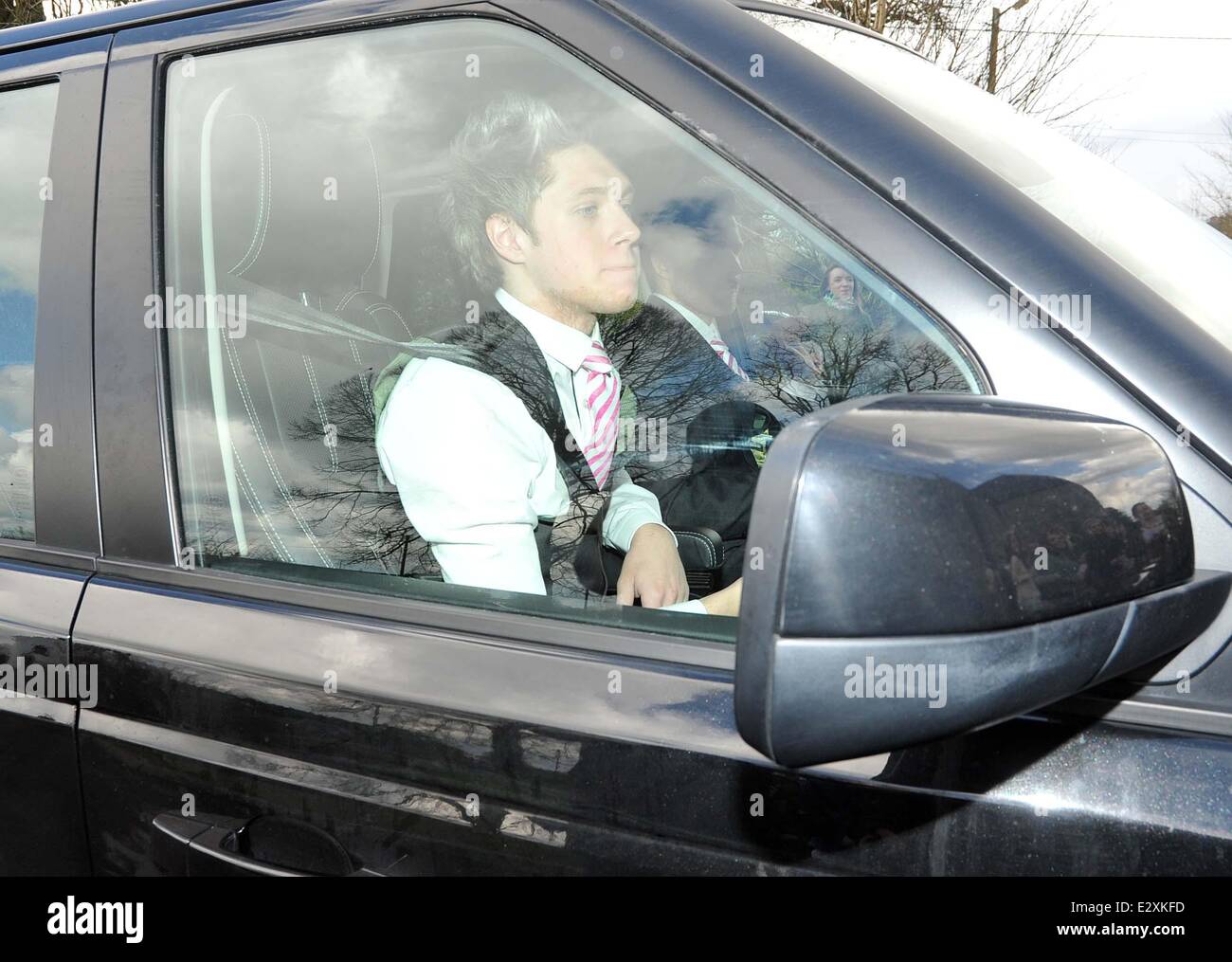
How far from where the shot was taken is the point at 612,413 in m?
1.46

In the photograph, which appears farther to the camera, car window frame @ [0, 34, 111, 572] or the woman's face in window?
car window frame @ [0, 34, 111, 572]

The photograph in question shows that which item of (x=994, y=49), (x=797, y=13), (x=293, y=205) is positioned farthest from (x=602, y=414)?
(x=994, y=49)

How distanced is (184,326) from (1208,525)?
1356mm

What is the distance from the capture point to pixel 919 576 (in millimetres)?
729

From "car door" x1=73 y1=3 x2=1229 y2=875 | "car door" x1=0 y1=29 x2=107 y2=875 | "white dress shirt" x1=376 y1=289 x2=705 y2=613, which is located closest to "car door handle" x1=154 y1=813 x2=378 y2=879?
"car door" x1=73 y1=3 x2=1229 y2=875

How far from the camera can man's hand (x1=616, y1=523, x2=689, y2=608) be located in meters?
1.38

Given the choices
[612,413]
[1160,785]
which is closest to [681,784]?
[1160,785]

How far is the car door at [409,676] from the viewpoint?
1.00m

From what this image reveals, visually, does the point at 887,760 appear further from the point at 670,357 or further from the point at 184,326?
the point at 184,326

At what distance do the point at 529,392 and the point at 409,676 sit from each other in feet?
1.52

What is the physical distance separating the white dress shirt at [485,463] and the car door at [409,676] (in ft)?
0.32

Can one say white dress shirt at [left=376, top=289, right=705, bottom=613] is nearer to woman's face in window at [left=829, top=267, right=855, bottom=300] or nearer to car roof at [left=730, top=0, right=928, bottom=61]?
woman's face in window at [left=829, top=267, right=855, bottom=300]

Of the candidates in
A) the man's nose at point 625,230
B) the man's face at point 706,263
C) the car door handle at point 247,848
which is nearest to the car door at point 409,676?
the car door handle at point 247,848

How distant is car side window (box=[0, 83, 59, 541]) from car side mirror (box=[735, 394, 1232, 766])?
1.34 m
